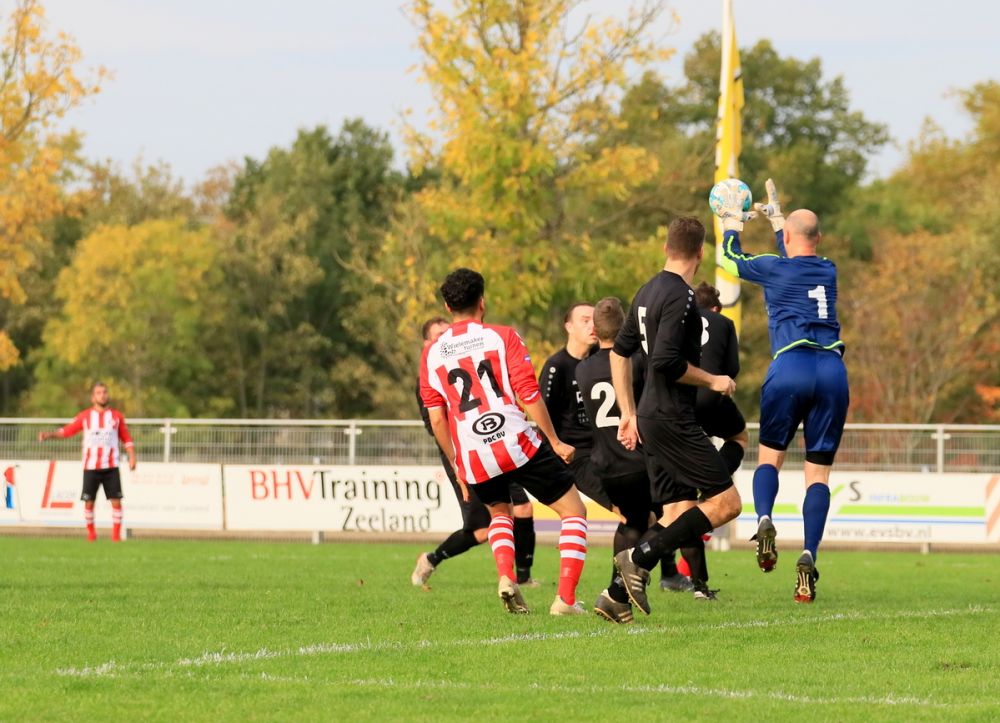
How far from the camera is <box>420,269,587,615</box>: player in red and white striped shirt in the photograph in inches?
347

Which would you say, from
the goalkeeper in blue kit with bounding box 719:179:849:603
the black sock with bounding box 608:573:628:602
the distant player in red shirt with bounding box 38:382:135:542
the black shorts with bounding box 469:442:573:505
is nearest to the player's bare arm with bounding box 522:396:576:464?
the black shorts with bounding box 469:442:573:505

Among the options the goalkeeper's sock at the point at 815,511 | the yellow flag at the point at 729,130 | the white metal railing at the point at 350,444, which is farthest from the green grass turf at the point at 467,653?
the white metal railing at the point at 350,444

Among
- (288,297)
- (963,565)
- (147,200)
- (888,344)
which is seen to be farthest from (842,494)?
(147,200)

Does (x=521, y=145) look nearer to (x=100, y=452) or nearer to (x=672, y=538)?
(x=100, y=452)

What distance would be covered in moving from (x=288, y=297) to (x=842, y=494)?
4082 cm

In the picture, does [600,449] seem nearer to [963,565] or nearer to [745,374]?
[963,565]

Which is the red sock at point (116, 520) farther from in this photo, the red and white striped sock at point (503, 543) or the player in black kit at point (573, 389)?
the red and white striped sock at point (503, 543)

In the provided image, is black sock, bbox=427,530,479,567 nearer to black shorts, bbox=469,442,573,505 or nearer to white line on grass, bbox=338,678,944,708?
black shorts, bbox=469,442,573,505

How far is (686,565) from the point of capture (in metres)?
12.1

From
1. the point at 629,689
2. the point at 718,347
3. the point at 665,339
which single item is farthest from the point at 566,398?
the point at 629,689

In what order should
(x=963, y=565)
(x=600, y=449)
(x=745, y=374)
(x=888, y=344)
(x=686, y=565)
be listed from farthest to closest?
(x=745, y=374) < (x=888, y=344) < (x=963, y=565) < (x=686, y=565) < (x=600, y=449)

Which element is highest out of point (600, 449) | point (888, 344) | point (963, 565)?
point (888, 344)

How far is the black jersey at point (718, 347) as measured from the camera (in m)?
10.4

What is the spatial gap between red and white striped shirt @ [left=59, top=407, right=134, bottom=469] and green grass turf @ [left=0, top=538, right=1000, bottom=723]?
8.81 m
